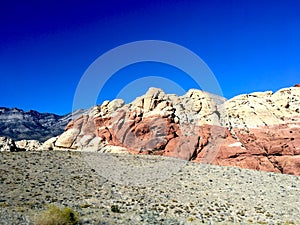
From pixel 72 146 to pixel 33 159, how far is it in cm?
2464

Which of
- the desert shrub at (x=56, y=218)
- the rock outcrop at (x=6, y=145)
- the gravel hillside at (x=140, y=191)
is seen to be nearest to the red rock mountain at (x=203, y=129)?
the gravel hillside at (x=140, y=191)

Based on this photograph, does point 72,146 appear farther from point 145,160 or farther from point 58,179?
point 58,179

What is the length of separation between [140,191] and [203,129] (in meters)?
28.7

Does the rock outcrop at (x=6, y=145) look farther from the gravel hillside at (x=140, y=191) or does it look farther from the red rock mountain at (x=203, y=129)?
the red rock mountain at (x=203, y=129)

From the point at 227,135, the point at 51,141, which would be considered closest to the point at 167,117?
→ the point at 227,135

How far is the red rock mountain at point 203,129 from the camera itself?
5031 cm

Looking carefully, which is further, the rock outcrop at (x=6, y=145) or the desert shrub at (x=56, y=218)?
the rock outcrop at (x=6, y=145)

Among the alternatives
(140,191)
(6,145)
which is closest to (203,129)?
(6,145)

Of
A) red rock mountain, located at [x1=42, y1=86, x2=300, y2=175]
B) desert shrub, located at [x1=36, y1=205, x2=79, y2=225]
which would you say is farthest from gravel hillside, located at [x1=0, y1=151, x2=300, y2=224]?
red rock mountain, located at [x1=42, y1=86, x2=300, y2=175]

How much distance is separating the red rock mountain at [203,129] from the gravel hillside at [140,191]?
A: 13.5m

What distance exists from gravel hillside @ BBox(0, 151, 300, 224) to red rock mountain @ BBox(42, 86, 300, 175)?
13.5 m

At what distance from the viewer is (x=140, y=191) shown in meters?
28.5

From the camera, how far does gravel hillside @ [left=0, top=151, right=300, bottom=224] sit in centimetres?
2277

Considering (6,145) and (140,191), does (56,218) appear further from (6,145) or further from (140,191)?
(6,145)
